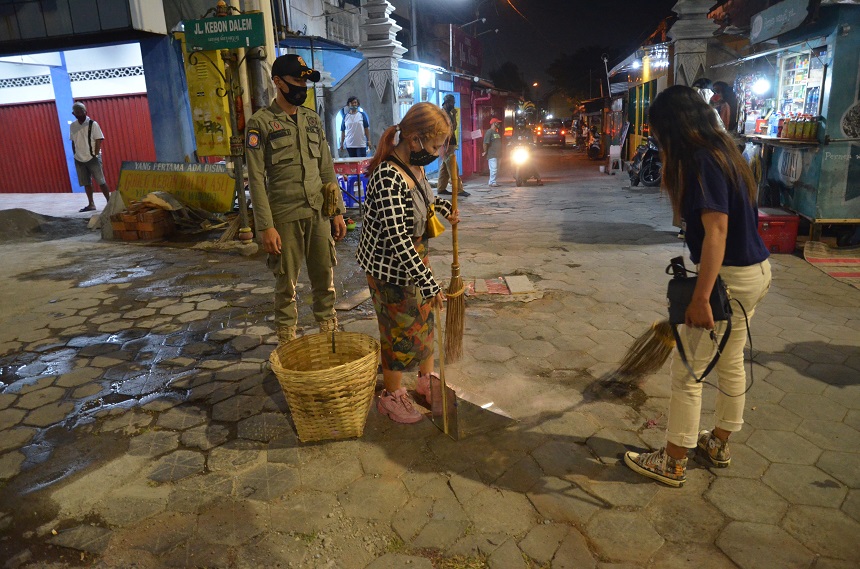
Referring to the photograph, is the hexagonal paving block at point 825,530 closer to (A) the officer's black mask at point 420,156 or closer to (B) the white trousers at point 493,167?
(A) the officer's black mask at point 420,156

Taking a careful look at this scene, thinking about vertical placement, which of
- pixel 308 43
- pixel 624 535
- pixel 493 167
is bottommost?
pixel 624 535

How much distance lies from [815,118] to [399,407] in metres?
6.74

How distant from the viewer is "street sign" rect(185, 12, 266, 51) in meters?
6.47

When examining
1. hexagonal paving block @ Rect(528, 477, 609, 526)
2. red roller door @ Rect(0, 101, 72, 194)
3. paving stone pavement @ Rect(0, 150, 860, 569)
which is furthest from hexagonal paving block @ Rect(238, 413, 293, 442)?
red roller door @ Rect(0, 101, 72, 194)

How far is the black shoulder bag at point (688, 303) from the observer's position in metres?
2.55

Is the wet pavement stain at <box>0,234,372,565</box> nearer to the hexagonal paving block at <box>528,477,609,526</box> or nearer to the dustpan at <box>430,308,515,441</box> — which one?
the dustpan at <box>430,308,515,441</box>

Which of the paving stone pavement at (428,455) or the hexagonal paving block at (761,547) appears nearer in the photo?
the hexagonal paving block at (761,547)

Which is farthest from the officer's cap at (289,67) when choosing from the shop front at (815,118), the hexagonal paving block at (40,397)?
the shop front at (815,118)

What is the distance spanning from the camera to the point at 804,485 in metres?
2.82

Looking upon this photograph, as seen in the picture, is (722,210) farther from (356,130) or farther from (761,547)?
(356,130)

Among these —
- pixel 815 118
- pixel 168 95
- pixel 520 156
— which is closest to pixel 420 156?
pixel 815 118

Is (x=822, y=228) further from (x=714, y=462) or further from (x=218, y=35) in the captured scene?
(x=218, y=35)

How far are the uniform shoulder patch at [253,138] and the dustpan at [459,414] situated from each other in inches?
67.1

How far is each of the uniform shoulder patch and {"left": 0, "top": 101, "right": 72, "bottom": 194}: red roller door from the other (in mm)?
14646
